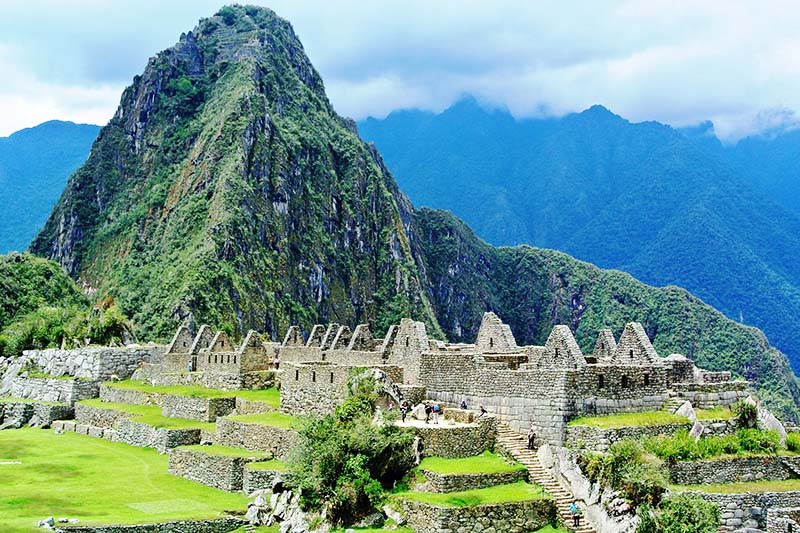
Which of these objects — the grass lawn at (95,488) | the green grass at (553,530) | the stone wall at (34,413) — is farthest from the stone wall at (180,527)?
the stone wall at (34,413)

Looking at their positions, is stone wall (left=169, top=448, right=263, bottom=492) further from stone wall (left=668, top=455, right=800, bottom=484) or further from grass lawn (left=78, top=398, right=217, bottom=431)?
stone wall (left=668, top=455, right=800, bottom=484)

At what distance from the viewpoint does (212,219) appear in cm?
17212

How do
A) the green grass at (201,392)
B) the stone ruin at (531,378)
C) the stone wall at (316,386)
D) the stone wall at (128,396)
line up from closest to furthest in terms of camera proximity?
the stone ruin at (531,378)
the stone wall at (316,386)
the green grass at (201,392)
the stone wall at (128,396)

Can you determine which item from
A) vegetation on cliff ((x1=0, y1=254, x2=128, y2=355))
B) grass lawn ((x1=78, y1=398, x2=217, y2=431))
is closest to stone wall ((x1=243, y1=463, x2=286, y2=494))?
grass lawn ((x1=78, y1=398, x2=217, y2=431))

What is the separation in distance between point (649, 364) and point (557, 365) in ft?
9.14

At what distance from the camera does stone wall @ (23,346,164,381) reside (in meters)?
49.7

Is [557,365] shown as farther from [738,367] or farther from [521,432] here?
[738,367]

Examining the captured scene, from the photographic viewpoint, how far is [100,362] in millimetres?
49719

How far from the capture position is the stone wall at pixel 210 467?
28.2 m

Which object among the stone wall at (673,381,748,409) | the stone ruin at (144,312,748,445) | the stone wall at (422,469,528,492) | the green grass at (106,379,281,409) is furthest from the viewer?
the green grass at (106,379,281,409)

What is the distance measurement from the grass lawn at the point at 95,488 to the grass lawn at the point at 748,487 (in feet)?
41.1

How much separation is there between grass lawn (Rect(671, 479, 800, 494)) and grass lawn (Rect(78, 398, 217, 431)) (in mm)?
18535

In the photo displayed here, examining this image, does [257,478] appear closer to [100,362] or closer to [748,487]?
[748,487]

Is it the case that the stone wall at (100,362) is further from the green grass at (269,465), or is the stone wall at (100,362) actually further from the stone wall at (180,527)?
the stone wall at (180,527)
